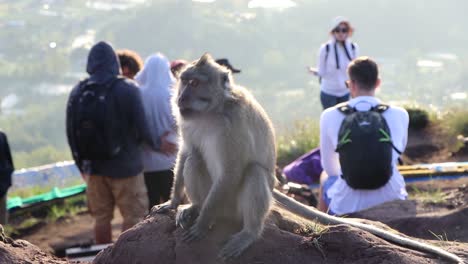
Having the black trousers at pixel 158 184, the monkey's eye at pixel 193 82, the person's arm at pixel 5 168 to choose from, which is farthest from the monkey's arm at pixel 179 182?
the person's arm at pixel 5 168

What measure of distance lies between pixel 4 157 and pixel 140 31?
2970 centimetres

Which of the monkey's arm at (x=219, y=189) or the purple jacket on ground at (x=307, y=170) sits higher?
the monkey's arm at (x=219, y=189)

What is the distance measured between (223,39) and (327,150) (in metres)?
30.2

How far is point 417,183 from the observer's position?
312 inches

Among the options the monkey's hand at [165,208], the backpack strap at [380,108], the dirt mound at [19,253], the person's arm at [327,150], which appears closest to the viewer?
the dirt mound at [19,253]

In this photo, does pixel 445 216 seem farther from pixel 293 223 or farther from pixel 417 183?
pixel 417 183

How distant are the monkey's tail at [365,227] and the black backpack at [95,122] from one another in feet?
6.27

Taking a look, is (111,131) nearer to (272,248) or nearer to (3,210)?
(3,210)

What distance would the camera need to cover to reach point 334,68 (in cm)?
905

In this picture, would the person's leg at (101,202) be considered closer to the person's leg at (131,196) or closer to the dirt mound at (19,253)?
the person's leg at (131,196)

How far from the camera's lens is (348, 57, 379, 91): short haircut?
5.55 metres

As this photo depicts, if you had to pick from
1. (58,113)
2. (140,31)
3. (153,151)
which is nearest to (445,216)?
(153,151)

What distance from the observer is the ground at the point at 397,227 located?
351cm

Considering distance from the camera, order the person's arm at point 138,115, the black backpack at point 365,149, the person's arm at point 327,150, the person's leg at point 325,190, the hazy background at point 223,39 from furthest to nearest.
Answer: the hazy background at point 223,39 < the person's leg at point 325,190 < the person's arm at point 138,115 < the person's arm at point 327,150 < the black backpack at point 365,149
